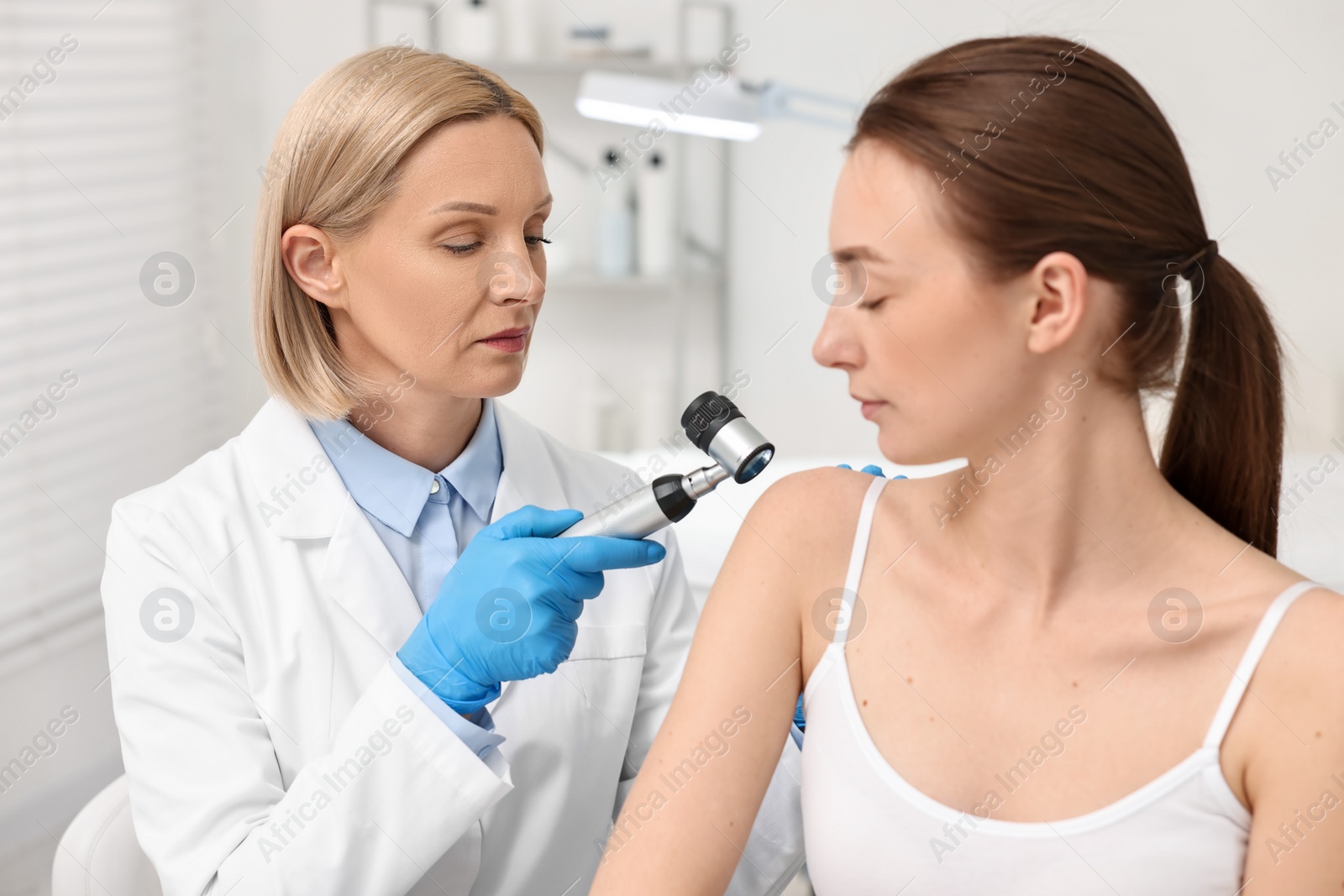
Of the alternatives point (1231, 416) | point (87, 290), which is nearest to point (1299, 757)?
point (1231, 416)

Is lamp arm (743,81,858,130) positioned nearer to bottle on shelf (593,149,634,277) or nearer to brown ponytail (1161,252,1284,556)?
brown ponytail (1161,252,1284,556)

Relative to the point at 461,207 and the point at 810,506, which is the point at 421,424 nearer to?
the point at 461,207

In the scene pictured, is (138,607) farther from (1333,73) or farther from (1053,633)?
(1333,73)

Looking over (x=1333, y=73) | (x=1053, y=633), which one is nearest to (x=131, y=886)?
(x=1053, y=633)

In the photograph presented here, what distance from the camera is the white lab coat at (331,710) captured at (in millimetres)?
975

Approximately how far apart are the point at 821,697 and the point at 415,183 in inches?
25.0

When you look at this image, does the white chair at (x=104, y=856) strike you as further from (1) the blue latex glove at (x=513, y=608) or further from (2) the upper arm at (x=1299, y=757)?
(2) the upper arm at (x=1299, y=757)

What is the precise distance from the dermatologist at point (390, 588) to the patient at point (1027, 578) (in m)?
0.10

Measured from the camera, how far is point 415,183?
108cm

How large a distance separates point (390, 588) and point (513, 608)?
0.64 ft

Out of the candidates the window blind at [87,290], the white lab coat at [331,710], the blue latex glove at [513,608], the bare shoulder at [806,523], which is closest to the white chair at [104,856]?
the white lab coat at [331,710]

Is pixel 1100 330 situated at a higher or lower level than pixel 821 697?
higher

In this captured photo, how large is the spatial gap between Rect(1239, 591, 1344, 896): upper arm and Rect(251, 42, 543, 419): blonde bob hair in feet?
2.92

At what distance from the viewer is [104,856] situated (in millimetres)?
1008
